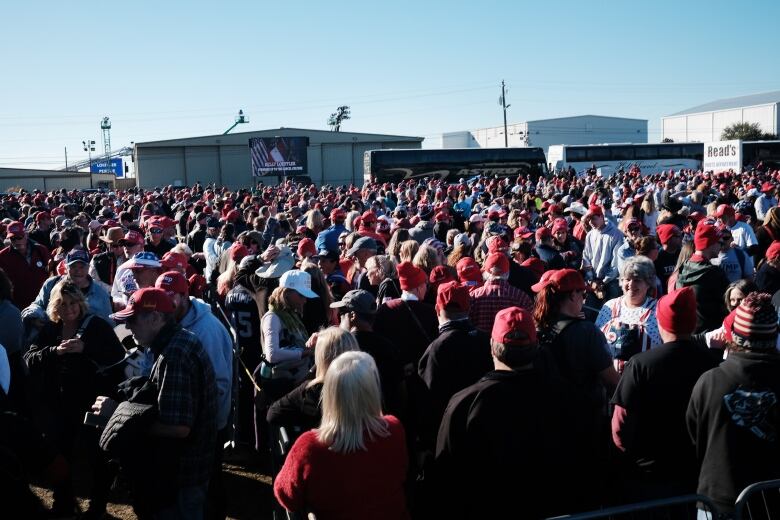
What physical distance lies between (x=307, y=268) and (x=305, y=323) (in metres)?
0.60

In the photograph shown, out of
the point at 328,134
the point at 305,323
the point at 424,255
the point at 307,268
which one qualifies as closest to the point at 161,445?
the point at 305,323

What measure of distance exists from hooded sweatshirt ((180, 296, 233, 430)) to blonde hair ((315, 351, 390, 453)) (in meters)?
1.69

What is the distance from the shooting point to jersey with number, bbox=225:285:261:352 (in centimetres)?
639

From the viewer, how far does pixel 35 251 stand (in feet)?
30.6

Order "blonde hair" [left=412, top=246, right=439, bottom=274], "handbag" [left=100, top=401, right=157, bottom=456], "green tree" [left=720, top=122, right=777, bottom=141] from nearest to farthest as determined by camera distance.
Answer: "handbag" [left=100, top=401, right=157, bottom=456], "blonde hair" [left=412, top=246, right=439, bottom=274], "green tree" [left=720, top=122, right=777, bottom=141]

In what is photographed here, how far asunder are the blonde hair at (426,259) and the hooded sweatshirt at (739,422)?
3.96 m

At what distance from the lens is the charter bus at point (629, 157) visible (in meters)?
45.6

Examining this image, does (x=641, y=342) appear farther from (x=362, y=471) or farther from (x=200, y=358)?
(x=200, y=358)

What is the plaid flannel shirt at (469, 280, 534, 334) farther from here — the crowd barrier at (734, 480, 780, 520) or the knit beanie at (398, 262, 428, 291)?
the crowd barrier at (734, 480, 780, 520)

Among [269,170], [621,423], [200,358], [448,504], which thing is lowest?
[448,504]

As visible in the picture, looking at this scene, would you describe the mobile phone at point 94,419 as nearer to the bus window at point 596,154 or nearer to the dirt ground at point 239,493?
the dirt ground at point 239,493

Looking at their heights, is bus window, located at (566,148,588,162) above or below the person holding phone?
above

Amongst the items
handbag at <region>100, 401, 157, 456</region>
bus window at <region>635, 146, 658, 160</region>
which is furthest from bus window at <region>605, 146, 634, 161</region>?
handbag at <region>100, 401, 157, 456</region>

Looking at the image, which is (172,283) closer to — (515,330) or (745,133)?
(515,330)
